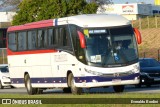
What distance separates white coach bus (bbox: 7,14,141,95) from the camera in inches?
1161

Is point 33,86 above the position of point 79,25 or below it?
below

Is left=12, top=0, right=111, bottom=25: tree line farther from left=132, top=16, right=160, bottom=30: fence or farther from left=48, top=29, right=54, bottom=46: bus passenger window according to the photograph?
left=48, top=29, right=54, bottom=46: bus passenger window

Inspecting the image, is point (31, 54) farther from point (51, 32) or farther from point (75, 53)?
point (75, 53)

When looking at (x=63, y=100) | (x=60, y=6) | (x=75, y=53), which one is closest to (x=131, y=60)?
(x=75, y=53)

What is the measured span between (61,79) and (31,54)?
3.43 metres

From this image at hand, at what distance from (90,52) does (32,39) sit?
18.5ft

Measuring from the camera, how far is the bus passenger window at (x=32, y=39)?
112ft

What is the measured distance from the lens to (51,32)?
32.7m

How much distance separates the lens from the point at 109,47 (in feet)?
97.1

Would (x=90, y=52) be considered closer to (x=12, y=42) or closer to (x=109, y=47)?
(x=109, y=47)

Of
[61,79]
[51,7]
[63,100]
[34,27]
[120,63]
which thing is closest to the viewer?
[63,100]

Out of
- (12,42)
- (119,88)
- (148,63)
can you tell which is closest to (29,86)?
(12,42)

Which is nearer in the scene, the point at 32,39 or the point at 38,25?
the point at 38,25

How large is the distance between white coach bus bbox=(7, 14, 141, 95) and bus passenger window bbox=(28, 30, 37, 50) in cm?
84
